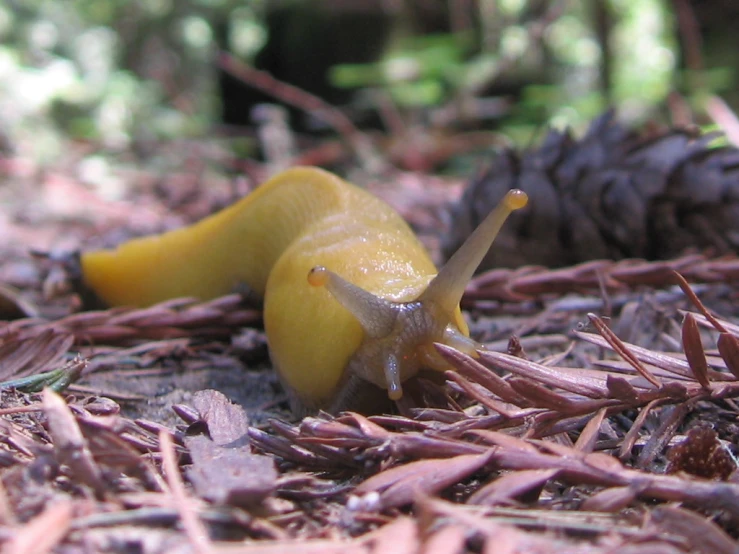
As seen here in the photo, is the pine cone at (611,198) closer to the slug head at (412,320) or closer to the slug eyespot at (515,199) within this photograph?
the slug head at (412,320)

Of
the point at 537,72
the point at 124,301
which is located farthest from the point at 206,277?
the point at 537,72

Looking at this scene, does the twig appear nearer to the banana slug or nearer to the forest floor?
the forest floor

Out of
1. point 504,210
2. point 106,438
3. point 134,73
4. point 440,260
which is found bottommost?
point 440,260

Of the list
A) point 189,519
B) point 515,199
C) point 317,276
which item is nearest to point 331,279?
point 317,276

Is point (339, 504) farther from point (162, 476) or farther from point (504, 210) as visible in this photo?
point (504, 210)

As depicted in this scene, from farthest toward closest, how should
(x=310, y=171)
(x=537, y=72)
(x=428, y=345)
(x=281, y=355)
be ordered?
(x=537, y=72) → (x=310, y=171) → (x=281, y=355) → (x=428, y=345)
